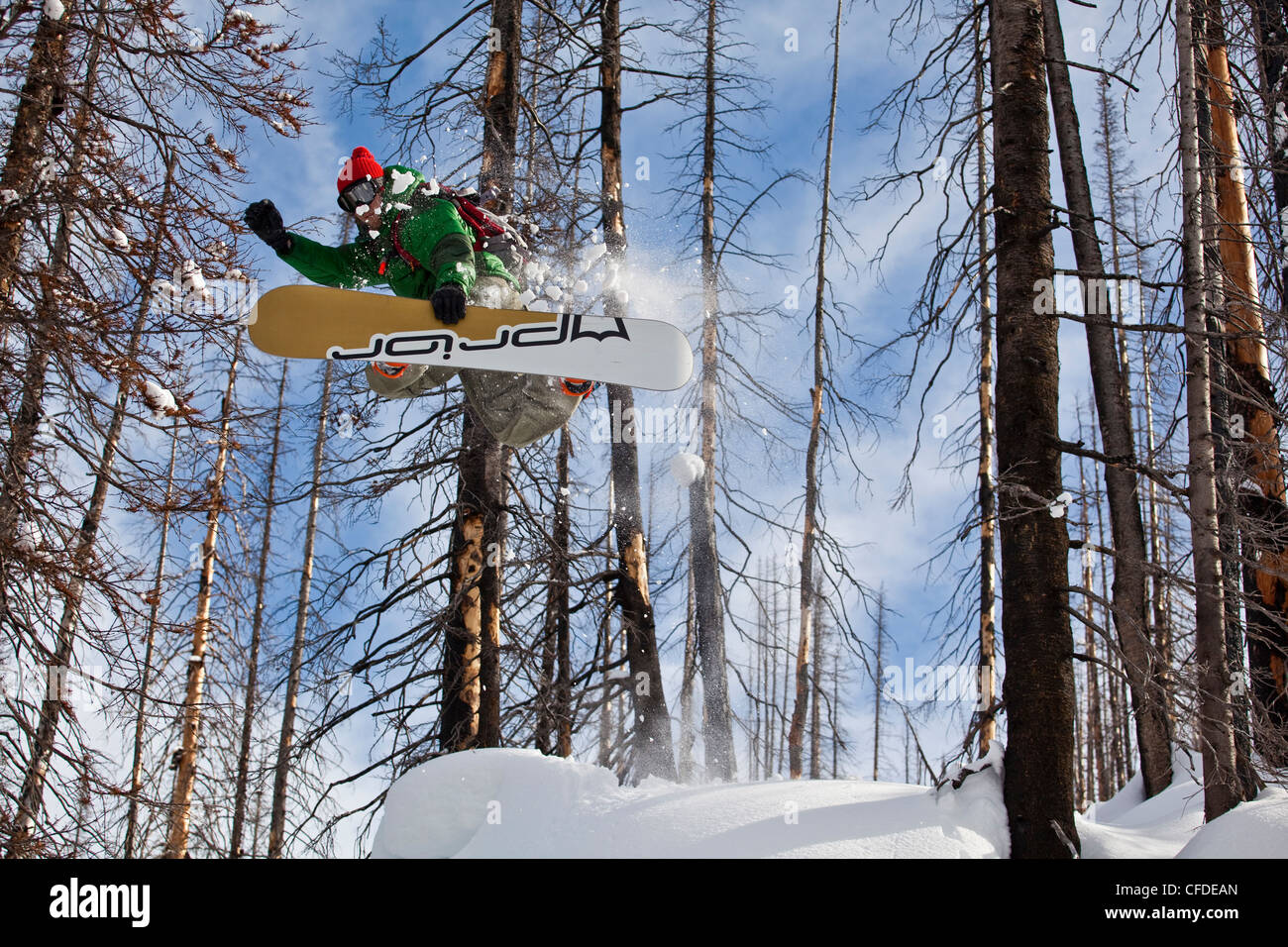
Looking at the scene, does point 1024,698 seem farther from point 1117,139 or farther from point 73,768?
point 1117,139

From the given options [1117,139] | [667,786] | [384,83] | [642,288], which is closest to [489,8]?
[384,83]

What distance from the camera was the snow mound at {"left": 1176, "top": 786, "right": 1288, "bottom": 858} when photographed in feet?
11.5

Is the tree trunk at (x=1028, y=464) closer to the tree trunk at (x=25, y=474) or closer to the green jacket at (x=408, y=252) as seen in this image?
the green jacket at (x=408, y=252)

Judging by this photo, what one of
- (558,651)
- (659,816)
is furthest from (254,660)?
(659,816)

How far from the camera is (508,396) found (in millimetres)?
5082

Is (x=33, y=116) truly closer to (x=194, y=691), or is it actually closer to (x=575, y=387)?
(x=575, y=387)

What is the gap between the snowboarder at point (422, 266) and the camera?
4836 mm

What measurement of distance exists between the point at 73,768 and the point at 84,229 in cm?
313

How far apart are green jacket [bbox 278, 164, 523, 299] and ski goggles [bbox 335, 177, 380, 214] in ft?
0.20

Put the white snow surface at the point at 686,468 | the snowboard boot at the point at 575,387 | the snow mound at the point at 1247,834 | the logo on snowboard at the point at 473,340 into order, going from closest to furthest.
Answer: the snow mound at the point at 1247,834, the logo on snowboard at the point at 473,340, the snowboard boot at the point at 575,387, the white snow surface at the point at 686,468

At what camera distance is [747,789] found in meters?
4.14

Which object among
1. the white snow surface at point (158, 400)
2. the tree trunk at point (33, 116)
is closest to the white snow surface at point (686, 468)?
the white snow surface at point (158, 400)

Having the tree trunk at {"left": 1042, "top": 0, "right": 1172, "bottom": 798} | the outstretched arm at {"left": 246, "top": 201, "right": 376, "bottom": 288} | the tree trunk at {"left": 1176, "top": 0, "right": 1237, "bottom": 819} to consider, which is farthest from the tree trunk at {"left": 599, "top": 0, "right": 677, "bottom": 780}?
the tree trunk at {"left": 1176, "top": 0, "right": 1237, "bottom": 819}

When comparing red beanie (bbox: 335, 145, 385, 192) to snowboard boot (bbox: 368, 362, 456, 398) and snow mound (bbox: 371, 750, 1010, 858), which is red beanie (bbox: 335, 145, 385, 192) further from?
snow mound (bbox: 371, 750, 1010, 858)
